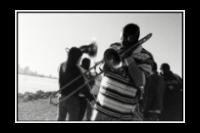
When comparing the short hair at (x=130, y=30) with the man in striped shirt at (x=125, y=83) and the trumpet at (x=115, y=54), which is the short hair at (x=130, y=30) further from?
the trumpet at (x=115, y=54)

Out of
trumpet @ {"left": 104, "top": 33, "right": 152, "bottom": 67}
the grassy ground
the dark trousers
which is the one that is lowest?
the grassy ground

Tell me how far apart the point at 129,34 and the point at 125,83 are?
0.48 metres

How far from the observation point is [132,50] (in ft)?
11.0

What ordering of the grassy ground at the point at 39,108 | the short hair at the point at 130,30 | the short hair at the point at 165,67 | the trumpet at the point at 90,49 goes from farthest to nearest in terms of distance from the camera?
the grassy ground at the point at 39,108 → the trumpet at the point at 90,49 → the short hair at the point at 165,67 → the short hair at the point at 130,30

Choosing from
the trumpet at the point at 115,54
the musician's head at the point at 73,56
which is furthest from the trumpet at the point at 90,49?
the trumpet at the point at 115,54

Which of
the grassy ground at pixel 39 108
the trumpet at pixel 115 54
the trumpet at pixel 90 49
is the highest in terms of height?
the trumpet at pixel 90 49

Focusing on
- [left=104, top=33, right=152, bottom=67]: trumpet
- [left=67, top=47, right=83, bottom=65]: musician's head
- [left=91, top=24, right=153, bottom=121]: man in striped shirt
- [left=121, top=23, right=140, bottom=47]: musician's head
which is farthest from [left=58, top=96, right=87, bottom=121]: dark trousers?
[left=121, top=23, right=140, bottom=47]: musician's head

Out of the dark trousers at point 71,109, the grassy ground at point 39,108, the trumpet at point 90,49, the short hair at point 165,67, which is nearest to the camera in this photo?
the dark trousers at point 71,109

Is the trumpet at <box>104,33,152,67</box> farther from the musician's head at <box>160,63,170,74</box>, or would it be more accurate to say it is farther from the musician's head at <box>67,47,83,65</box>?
the musician's head at <box>160,63,170,74</box>

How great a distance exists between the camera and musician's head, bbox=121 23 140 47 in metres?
3.37

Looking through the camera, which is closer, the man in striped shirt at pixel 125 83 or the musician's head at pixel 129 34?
the man in striped shirt at pixel 125 83

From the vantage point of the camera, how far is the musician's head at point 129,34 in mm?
3367

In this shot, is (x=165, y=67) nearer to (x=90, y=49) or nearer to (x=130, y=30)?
(x=90, y=49)
